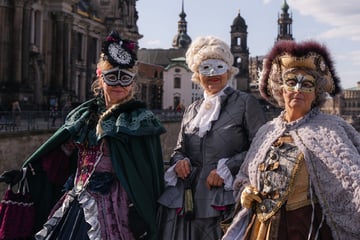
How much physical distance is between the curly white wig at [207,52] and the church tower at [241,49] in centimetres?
9248

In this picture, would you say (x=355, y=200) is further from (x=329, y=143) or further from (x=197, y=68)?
(x=197, y=68)

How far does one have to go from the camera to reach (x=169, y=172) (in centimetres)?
453

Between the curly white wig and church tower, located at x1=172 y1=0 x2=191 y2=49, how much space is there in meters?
97.8

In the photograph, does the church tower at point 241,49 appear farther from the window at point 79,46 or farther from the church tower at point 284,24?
the window at point 79,46

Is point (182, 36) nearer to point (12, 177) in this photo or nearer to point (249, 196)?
point (12, 177)

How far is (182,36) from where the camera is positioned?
103812mm

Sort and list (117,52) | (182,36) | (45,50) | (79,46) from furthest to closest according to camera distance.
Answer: (182,36) < (79,46) < (45,50) < (117,52)

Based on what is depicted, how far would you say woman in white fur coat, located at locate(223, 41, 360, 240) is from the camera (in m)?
3.51

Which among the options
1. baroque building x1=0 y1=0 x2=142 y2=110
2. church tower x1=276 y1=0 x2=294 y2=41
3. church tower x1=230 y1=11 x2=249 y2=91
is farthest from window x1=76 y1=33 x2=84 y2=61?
church tower x1=276 y1=0 x2=294 y2=41

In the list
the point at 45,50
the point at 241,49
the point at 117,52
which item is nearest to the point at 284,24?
the point at 241,49

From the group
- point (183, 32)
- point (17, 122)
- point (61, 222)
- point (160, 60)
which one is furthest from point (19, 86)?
point (183, 32)

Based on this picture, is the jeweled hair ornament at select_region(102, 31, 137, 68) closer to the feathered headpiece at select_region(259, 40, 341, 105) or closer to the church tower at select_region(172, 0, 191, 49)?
→ the feathered headpiece at select_region(259, 40, 341, 105)

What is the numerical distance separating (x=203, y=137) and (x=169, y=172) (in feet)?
Result: 1.30

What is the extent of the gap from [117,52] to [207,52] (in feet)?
2.43
